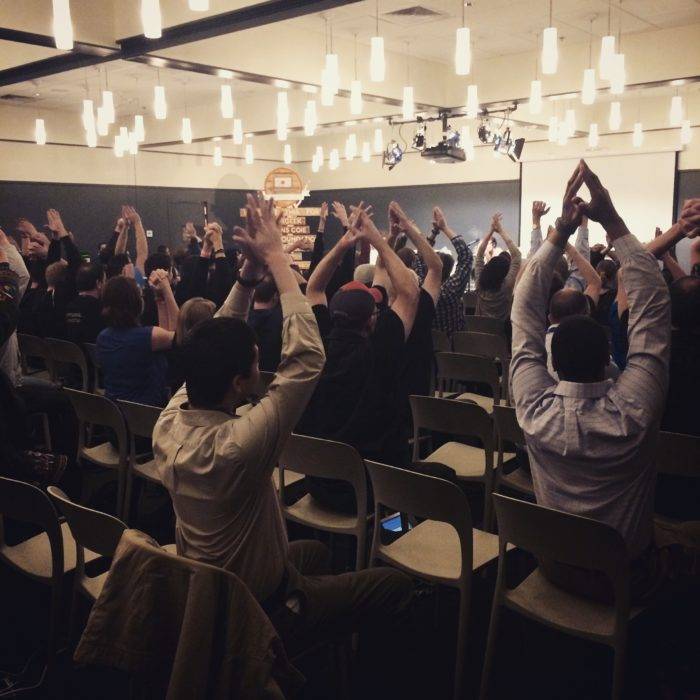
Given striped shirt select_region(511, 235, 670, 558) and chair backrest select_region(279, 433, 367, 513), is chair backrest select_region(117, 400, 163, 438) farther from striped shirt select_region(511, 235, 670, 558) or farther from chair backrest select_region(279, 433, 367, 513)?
striped shirt select_region(511, 235, 670, 558)

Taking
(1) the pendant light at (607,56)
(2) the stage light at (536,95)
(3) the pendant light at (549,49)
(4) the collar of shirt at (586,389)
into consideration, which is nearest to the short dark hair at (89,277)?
(3) the pendant light at (549,49)

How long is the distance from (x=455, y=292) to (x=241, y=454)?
4.10 m

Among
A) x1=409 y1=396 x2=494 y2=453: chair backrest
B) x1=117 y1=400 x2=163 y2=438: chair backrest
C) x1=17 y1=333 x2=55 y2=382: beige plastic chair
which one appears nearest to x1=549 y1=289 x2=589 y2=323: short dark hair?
x1=409 y1=396 x2=494 y2=453: chair backrest

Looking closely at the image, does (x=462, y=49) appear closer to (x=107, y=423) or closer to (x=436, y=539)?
(x=107, y=423)

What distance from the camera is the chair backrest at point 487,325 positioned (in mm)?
6258

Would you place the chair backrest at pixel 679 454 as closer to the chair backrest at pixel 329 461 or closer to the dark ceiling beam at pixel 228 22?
the chair backrest at pixel 329 461

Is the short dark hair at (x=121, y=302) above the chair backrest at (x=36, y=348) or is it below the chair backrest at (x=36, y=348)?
above

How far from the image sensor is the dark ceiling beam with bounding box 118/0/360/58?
5945 millimetres

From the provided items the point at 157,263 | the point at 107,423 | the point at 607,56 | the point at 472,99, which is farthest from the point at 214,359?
the point at 472,99

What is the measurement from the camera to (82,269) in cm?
527

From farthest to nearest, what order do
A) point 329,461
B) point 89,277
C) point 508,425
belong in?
1. point 89,277
2. point 508,425
3. point 329,461

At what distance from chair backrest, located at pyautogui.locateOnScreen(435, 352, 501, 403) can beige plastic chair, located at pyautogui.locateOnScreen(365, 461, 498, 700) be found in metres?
1.99

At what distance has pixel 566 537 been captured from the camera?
2.07 meters

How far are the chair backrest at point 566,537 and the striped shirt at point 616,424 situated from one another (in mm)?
187
